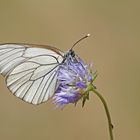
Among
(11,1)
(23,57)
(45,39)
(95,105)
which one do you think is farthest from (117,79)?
(23,57)

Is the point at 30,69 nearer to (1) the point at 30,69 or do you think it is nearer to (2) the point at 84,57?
(1) the point at 30,69

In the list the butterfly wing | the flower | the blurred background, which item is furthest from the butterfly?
the blurred background

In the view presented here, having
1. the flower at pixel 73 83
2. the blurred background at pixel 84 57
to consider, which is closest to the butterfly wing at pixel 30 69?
the flower at pixel 73 83

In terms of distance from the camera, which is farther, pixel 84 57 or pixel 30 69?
pixel 84 57

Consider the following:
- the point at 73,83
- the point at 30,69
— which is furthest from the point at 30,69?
the point at 73,83

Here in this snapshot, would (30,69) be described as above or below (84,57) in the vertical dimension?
below

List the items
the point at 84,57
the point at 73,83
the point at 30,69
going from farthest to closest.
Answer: the point at 84,57 → the point at 30,69 → the point at 73,83
